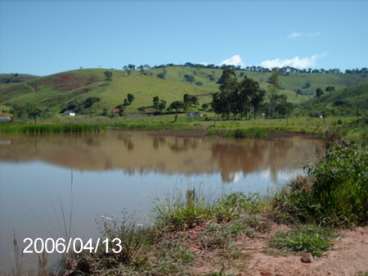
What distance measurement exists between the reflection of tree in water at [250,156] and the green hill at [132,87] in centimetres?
3688

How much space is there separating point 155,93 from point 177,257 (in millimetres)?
85602

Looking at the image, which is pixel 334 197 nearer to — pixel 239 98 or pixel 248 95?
pixel 239 98

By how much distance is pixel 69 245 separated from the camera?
253 inches

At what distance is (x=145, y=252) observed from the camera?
18.1 feet

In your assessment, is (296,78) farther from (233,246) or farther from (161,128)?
(233,246)

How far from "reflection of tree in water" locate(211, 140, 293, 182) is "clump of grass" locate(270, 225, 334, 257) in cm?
1131

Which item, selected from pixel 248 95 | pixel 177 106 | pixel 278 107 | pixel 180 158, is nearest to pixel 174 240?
pixel 180 158

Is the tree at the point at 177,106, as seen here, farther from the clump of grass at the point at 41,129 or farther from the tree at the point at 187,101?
the clump of grass at the point at 41,129

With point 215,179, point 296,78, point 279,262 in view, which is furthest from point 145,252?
point 296,78

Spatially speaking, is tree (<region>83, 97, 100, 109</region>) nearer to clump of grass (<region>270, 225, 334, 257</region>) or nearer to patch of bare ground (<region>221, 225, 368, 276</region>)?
clump of grass (<region>270, 225, 334, 257</region>)

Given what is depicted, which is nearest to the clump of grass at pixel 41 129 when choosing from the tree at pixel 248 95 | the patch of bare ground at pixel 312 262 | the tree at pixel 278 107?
the tree at pixel 248 95

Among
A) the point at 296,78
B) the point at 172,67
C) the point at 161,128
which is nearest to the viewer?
the point at 161,128

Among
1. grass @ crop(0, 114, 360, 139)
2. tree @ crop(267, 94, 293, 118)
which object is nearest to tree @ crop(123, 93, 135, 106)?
grass @ crop(0, 114, 360, 139)

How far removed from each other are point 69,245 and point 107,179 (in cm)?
1153
